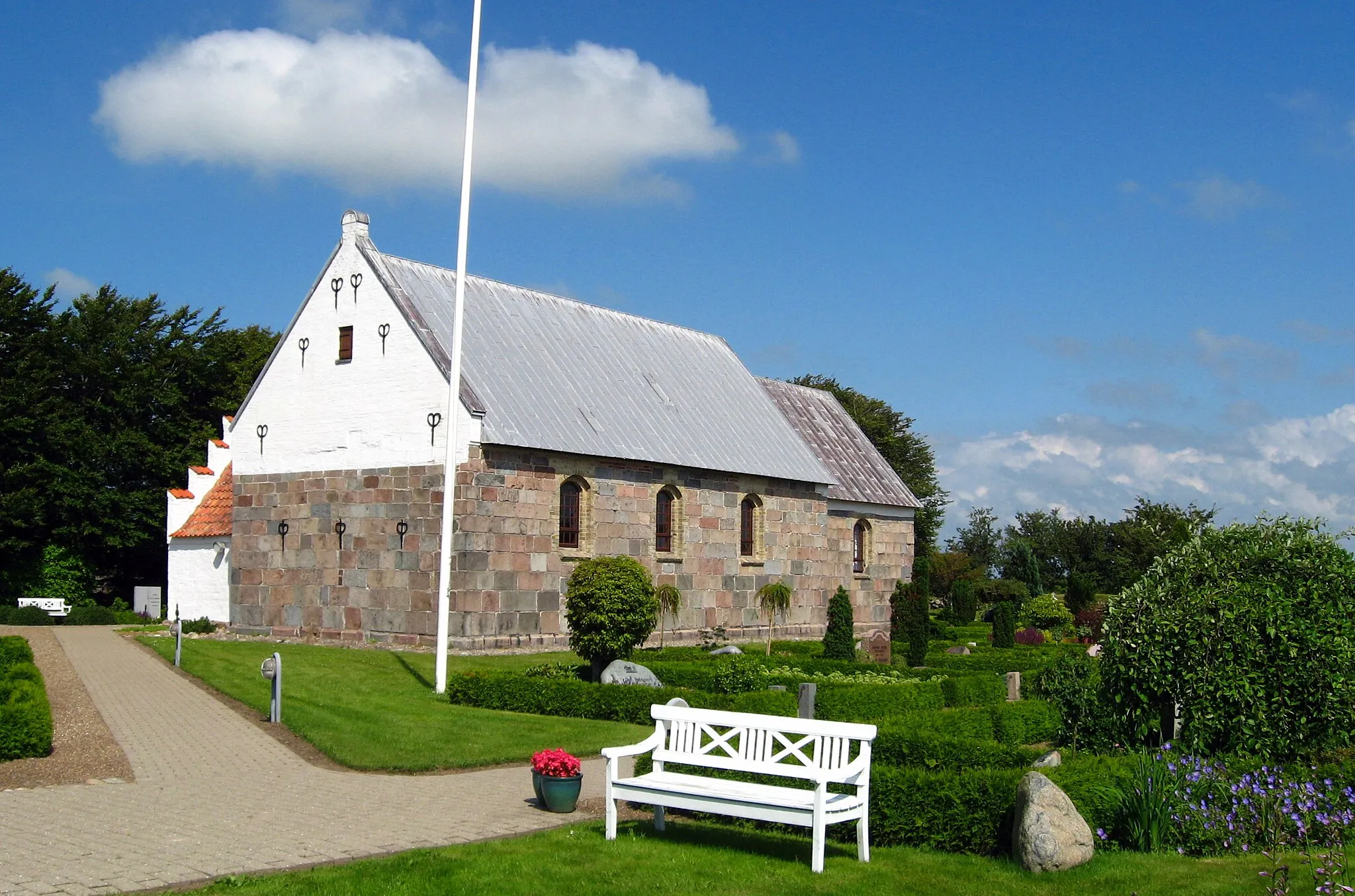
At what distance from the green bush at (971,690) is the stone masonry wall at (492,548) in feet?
29.3

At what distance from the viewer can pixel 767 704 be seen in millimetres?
14320

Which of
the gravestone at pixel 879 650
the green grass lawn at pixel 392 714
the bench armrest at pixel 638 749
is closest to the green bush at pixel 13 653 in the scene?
the green grass lawn at pixel 392 714

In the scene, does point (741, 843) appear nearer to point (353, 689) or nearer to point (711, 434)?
point (353, 689)

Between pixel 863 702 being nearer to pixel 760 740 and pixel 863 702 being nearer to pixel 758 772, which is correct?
pixel 760 740

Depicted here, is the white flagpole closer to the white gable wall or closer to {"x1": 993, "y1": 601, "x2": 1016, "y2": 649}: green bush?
the white gable wall

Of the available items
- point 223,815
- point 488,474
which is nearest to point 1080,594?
point 488,474

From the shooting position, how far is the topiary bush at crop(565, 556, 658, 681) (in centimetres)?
1795

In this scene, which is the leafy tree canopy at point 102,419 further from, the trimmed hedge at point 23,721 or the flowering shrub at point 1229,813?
the flowering shrub at point 1229,813

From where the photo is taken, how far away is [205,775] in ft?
38.4

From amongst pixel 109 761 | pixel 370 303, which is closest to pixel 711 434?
pixel 370 303

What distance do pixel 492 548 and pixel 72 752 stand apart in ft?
35.4

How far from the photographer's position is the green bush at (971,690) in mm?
16797

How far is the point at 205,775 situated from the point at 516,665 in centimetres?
917

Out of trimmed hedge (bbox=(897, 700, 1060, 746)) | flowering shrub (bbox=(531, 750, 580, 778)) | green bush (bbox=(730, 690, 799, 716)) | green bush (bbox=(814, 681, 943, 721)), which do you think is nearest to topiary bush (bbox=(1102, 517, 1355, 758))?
trimmed hedge (bbox=(897, 700, 1060, 746))
